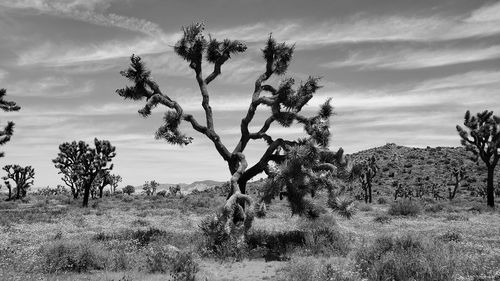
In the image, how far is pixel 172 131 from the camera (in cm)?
1462

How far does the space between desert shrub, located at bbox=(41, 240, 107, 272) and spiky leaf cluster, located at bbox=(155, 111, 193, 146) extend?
205 inches

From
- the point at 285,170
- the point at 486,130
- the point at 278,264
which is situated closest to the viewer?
the point at 278,264

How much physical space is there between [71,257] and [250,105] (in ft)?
26.5

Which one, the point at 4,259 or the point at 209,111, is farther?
the point at 209,111

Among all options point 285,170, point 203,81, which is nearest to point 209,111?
point 203,81

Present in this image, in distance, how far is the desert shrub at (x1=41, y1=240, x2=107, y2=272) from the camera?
9.35 m

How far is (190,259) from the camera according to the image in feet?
31.7

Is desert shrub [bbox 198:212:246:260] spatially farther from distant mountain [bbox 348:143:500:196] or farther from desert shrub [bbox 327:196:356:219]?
distant mountain [bbox 348:143:500:196]

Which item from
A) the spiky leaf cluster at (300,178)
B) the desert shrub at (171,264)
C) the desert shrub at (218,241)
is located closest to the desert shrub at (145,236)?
the desert shrub at (218,241)

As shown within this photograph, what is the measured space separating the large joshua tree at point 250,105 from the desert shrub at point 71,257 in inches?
190

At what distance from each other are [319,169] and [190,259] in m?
5.36

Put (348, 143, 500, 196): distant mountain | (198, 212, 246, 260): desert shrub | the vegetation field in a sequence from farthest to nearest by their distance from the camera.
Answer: (348, 143, 500, 196): distant mountain → (198, 212, 246, 260): desert shrub → the vegetation field

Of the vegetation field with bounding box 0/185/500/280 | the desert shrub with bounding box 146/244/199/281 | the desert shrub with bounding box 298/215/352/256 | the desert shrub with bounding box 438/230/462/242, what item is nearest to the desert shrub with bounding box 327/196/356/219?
the vegetation field with bounding box 0/185/500/280

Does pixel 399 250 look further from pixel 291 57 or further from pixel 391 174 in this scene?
pixel 391 174
